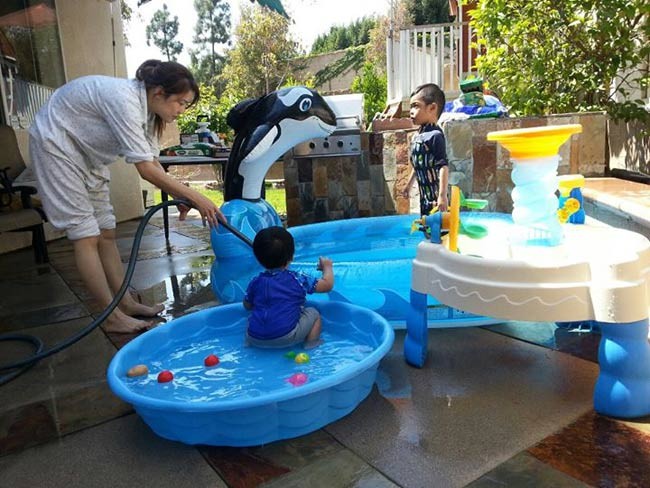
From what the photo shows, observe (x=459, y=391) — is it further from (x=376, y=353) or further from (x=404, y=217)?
(x=404, y=217)

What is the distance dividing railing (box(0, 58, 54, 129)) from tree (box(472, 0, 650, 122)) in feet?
16.5

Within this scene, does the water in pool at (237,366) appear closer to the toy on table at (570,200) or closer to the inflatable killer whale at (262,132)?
the toy on table at (570,200)

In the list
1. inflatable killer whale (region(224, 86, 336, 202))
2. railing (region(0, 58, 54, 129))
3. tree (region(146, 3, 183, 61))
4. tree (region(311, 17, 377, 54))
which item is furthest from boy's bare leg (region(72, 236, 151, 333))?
tree (region(146, 3, 183, 61))

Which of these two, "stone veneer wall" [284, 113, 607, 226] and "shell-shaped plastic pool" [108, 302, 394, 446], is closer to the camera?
"shell-shaped plastic pool" [108, 302, 394, 446]

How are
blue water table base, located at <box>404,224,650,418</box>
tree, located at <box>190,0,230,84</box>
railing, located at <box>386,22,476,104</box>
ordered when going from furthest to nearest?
tree, located at <box>190,0,230,84</box> < railing, located at <box>386,22,476,104</box> < blue water table base, located at <box>404,224,650,418</box>

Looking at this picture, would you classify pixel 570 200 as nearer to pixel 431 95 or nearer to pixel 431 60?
pixel 431 95

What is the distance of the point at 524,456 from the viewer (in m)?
1.67

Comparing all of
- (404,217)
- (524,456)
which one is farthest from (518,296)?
(404,217)

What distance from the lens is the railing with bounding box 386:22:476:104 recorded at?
8.85 metres

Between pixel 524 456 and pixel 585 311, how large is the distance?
57 centimetres

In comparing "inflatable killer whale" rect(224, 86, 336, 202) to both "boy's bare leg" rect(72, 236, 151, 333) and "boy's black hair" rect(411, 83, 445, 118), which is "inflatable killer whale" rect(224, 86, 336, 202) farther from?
Result: "boy's bare leg" rect(72, 236, 151, 333)

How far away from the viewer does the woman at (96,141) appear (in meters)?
2.66

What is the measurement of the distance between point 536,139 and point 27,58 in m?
6.13

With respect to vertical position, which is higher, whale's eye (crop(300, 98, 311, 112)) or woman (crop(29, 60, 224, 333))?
whale's eye (crop(300, 98, 311, 112))
